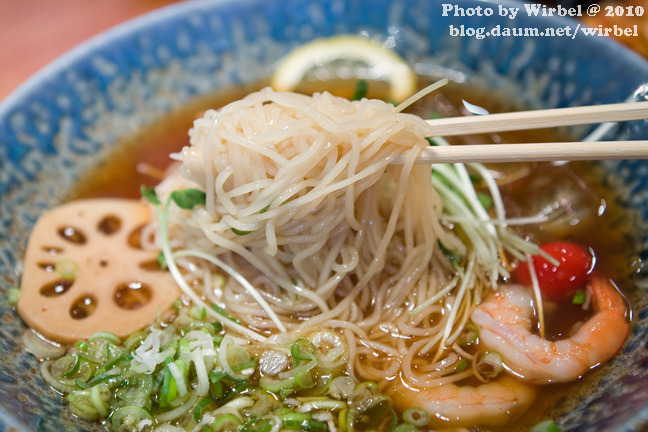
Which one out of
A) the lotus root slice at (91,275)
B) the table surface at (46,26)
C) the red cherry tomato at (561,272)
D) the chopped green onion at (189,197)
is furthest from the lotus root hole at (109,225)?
the red cherry tomato at (561,272)

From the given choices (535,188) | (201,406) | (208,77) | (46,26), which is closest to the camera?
(201,406)

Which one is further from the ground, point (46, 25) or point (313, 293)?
point (46, 25)

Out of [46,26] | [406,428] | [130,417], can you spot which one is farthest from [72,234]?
[46,26]

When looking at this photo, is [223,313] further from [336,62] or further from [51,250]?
[336,62]

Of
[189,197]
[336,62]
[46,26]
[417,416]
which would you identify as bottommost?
[417,416]

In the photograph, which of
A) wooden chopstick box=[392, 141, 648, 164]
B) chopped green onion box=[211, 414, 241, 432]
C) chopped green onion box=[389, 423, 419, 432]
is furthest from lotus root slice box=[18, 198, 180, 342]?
wooden chopstick box=[392, 141, 648, 164]

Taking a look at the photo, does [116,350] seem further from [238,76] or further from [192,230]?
[238,76]

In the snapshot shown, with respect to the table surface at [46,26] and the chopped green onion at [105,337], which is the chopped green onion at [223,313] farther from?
the table surface at [46,26]

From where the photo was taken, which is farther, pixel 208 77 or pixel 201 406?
pixel 208 77
